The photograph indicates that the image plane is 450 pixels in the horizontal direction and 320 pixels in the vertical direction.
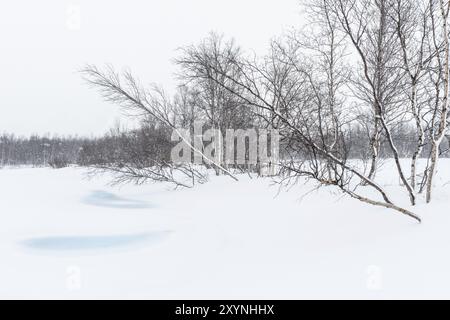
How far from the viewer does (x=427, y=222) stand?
4109mm

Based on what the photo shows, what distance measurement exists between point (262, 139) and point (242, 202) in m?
4.36

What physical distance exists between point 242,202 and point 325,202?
284cm

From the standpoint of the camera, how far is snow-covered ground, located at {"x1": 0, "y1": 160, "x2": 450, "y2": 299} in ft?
11.6

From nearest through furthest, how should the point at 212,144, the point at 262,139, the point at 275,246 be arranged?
the point at 275,246
the point at 262,139
the point at 212,144

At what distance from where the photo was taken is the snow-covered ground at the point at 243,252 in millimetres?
3523

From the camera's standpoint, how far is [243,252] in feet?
17.5
